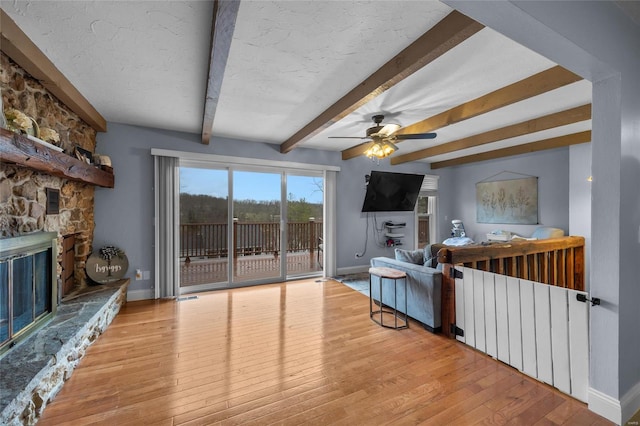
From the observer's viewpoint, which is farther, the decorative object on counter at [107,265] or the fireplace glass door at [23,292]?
the decorative object on counter at [107,265]

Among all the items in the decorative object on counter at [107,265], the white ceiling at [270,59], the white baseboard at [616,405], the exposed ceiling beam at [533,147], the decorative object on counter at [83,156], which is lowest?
the white baseboard at [616,405]

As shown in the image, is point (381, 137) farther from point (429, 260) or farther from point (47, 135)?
point (47, 135)

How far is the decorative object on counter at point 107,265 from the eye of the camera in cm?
320

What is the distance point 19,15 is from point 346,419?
3.03m

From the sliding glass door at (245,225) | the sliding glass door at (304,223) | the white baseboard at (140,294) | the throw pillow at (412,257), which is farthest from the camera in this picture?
the sliding glass door at (304,223)

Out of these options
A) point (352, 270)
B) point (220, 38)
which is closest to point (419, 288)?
point (352, 270)

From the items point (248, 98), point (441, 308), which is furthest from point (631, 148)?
point (248, 98)

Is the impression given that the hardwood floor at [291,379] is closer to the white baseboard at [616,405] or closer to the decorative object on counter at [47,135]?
the white baseboard at [616,405]

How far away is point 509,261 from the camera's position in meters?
2.72

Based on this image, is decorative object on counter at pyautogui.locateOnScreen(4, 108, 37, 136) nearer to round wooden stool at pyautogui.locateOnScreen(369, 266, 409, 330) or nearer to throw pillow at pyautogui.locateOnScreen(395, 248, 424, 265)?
round wooden stool at pyautogui.locateOnScreen(369, 266, 409, 330)

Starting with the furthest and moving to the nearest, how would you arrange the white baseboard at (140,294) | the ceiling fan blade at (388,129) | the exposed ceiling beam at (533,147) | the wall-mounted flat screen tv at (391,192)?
1. the wall-mounted flat screen tv at (391,192)
2. the exposed ceiling beam at (533,147)
3. the white baseboard at (140,294)
4. the ceiling fan blade at (388,129)

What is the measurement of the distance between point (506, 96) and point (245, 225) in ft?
13.5

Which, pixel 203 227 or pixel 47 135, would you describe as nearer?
pixel 47 135

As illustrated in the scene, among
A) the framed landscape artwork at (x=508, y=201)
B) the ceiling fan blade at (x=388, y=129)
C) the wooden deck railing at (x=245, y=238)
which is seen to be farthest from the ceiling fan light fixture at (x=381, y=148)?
the framed landscape artwork at (x=508, y=201)
